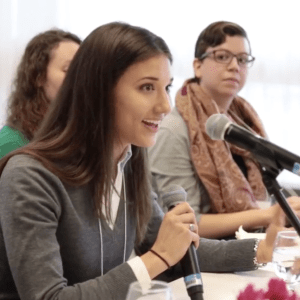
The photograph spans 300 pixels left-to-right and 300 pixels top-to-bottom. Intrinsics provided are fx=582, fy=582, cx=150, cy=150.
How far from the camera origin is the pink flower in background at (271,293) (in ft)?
3.40

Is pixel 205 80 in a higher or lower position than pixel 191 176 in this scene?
higher

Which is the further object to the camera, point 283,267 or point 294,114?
point 294,114

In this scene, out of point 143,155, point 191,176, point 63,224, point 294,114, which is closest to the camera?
point 63,224

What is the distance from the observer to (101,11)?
334 centimetres

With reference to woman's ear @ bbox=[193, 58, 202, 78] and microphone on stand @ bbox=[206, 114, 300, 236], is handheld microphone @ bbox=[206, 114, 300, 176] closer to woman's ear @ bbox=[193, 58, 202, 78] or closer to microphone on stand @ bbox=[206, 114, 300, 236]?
microphone on stand @ bbox=[206, 114, 300, 236]

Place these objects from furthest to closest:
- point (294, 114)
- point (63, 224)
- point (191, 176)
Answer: point (294, 114)
point (191, 176)
point (63, 224)

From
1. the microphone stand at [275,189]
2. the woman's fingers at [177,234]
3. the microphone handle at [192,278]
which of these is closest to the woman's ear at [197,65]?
the woman's fingers at [177,234]

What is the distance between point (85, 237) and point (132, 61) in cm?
38

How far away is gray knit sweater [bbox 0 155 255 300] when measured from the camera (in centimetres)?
107

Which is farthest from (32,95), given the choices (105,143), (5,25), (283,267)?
(5,25)

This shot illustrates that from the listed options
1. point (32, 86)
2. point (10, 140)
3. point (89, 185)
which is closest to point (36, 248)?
point (89, 185)

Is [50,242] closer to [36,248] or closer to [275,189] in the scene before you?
[36,248]

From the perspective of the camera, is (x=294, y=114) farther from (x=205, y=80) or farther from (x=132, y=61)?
(x=132, y=61)

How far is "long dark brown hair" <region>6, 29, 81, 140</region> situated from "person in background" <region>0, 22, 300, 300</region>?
0.80 meters
